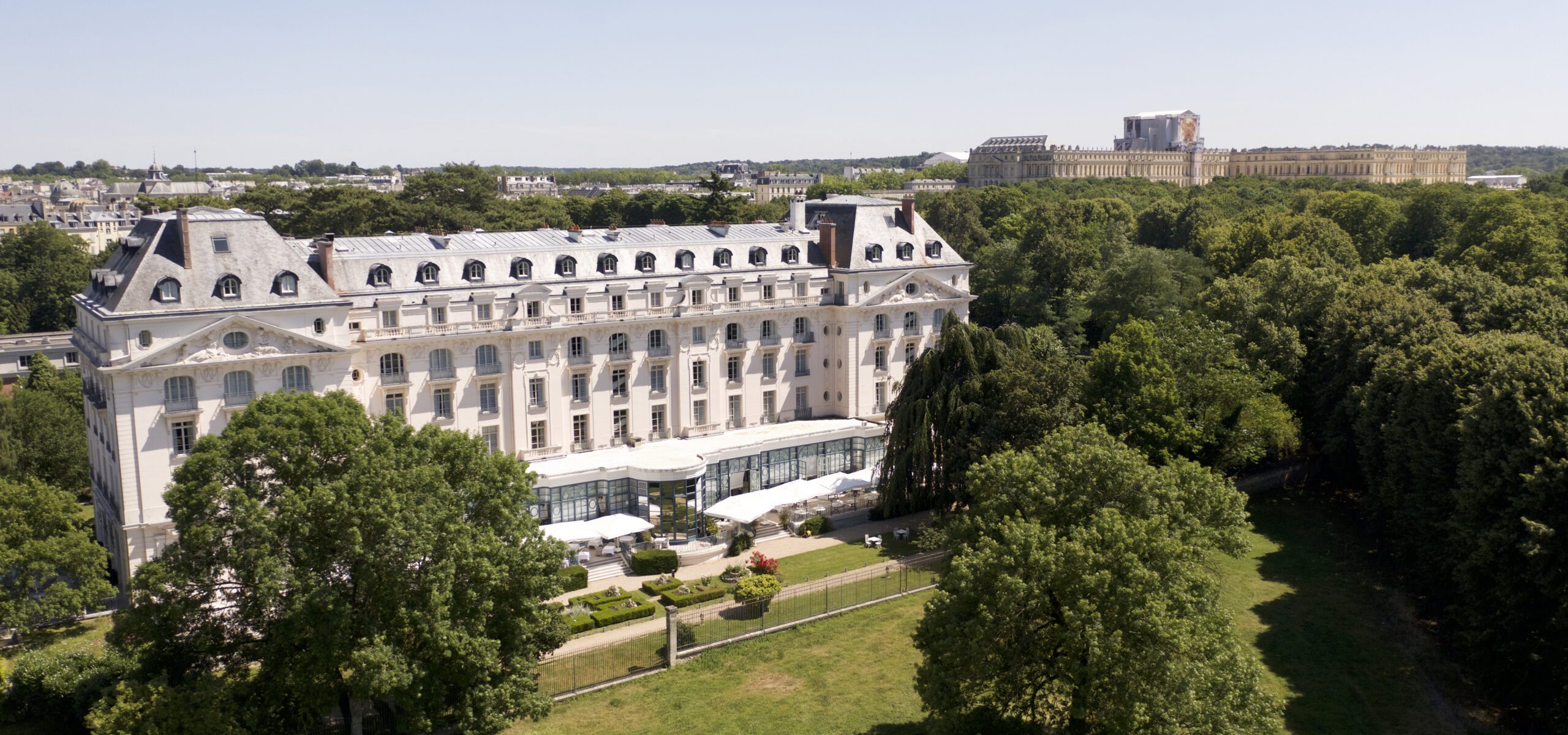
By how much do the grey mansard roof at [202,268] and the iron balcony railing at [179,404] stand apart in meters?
3.73

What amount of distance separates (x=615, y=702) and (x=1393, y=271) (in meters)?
58.5

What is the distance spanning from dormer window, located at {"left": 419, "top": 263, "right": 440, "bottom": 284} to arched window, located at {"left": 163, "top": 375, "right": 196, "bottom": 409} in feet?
39.4

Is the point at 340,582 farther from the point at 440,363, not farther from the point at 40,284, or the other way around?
the point at 40,284

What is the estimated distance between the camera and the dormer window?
56656mm

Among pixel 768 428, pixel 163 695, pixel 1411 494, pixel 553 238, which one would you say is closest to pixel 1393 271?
pixel 1411 494

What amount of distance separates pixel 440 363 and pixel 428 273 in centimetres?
460

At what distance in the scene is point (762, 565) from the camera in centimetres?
4722

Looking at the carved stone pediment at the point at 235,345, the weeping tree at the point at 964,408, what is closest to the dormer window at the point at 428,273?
the carved stone pediment at the point at 235,345

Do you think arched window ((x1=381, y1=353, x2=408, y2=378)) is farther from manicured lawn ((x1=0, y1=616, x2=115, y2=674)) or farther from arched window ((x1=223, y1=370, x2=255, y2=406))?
manicured lawn ((x1=0, y1=616, x2=115, y2=674))

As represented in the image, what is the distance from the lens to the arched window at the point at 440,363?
55.6 meters

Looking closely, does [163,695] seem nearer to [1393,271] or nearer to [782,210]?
[1393,271]

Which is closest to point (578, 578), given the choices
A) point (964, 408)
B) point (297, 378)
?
point (297, 378)

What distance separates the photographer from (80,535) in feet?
Result: 139

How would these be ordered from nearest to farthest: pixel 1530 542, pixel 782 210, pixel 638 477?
1. pixel 1530 542
2. pixel 638 477
3. pixel 782 210
